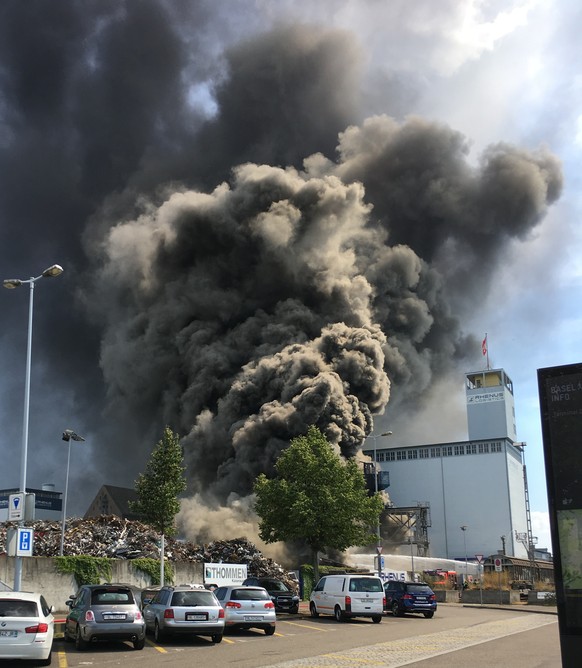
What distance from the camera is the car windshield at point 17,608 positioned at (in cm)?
1248

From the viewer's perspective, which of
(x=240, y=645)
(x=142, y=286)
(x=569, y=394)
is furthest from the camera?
(x=142, y=286)

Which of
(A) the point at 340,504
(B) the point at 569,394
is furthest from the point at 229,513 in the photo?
(B) the point at 569,394

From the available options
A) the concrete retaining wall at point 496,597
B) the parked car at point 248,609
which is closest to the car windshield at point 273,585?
the parked car at point 248,609

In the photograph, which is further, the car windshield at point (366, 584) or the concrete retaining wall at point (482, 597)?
the concrete retaining wall at point (482, 597)

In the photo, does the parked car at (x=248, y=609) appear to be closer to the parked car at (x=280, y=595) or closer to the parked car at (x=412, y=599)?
the parked car at (x=280, y=595)

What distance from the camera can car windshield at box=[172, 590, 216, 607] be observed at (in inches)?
687

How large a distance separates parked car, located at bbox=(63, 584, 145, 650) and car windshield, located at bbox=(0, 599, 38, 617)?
9.63 ft

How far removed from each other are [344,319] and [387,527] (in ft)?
79.8

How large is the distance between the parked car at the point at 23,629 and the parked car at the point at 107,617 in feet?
8.25

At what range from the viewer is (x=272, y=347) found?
67375mm

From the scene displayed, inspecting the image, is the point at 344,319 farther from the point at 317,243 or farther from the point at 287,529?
the point at 287,529

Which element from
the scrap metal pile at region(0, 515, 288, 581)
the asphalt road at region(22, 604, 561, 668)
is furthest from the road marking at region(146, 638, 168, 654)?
the scrap metal pile at region(0, 515, 288, 581)

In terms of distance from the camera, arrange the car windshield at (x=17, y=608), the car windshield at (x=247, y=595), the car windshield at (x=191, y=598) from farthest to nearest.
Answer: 1. the car windshield at (x=247, y=595)
2. the car windshield at (x=191, y=598)
3. the car windshield at (x=17, y=608)

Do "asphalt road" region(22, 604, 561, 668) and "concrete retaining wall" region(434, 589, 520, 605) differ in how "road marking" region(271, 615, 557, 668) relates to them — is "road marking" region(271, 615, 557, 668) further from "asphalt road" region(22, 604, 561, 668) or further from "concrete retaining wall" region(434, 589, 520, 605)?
"concrete retaining wall" region(434, 589, 520, 605)
